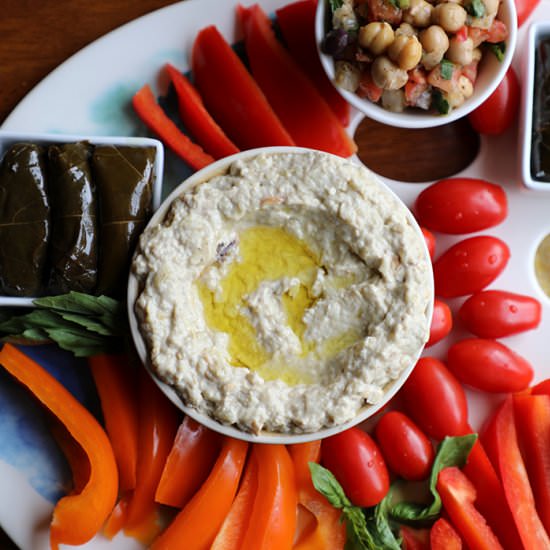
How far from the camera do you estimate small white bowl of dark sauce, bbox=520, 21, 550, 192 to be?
3281 millimetres

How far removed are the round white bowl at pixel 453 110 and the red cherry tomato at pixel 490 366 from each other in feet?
3.02

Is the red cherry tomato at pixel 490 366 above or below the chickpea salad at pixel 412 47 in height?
below

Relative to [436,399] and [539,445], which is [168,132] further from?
[539,445]

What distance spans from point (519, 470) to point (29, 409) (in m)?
1.99

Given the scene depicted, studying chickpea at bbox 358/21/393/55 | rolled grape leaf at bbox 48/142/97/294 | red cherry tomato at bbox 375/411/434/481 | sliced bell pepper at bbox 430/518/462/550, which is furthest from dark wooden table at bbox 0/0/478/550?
sliced bell pepper at bbox 430/518/462/550

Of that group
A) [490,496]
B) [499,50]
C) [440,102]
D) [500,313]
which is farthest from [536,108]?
[490,496]

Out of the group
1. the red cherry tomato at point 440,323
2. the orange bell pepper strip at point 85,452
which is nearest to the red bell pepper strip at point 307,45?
the red cherry tomato at point 440,323

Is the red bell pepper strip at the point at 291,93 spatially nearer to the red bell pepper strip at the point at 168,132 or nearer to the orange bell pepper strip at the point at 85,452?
the red bell pepper strip at the point at 168,132

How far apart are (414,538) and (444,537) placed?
150 mm

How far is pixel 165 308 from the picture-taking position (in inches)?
116

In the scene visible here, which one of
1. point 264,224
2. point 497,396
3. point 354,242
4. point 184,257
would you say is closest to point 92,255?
point 184,257

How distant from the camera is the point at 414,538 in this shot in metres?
3.32

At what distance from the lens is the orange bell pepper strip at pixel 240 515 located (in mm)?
3176

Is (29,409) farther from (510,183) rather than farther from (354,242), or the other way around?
(510,183)
